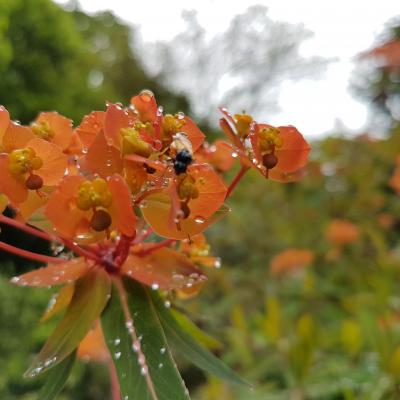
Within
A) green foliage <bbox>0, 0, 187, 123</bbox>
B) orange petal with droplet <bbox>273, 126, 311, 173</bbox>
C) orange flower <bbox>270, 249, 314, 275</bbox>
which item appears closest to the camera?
orange petal with droplet <bbox>273, 126, 311, 173</bbox>

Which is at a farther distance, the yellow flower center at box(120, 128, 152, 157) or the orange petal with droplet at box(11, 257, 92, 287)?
the orange petal with droplet at box(11, 257, 92, 287)

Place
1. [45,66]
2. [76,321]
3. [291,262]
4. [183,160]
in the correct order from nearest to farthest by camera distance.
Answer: [183,160] < [76,321] < [291,262] < [45,66]

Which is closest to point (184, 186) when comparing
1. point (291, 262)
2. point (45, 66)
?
point (291, 262)

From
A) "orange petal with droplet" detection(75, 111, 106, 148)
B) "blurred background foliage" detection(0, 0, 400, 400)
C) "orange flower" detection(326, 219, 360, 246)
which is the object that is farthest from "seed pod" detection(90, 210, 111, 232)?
"orange flower" detection(326, 219, 360, 246)

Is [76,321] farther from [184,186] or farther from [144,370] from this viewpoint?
[184,186]

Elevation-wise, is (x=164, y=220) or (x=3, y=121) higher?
(x=3, y=121)

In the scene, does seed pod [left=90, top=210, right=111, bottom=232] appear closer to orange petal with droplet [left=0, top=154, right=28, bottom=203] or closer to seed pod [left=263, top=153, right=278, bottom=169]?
orange petal with droplet [left=0, top=154, right=28, bottom=203]

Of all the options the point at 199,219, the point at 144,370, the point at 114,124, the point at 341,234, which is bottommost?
the point at 144,370

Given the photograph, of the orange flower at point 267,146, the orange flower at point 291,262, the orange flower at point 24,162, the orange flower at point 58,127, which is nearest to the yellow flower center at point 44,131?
the orange flower at point 58,127
